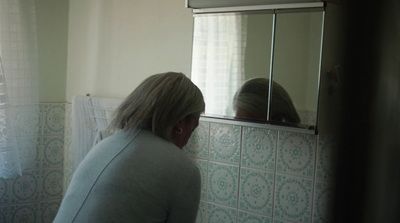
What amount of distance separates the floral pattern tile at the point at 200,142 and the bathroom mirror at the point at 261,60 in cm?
15

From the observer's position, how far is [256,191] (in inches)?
53.9

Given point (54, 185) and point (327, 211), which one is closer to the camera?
point (327, 211)

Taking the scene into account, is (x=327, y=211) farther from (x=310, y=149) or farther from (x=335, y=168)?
(x=310, y=149)

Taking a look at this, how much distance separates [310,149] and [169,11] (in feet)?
2.36

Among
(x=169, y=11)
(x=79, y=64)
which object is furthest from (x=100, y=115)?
(x=169, y=11)

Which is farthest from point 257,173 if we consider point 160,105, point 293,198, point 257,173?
point 160,105

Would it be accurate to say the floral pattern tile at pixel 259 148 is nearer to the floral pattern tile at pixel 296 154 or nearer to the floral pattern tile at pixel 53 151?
the floral pattern tile at pixel 296 154

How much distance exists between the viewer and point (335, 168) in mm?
127

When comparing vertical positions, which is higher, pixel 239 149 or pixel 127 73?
pixel 127 73

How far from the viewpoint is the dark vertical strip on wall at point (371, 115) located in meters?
0.12

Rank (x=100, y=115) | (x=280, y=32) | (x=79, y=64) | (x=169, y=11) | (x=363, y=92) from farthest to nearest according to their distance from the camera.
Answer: (x=79, y=64) < (x=100, y=115) < (x=169, y=11) < (x=280, y=32) < (x=363, y=92)

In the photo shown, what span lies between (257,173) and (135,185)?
0.53 meters

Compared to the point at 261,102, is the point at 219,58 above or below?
above

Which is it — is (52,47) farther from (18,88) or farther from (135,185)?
(135,185)
